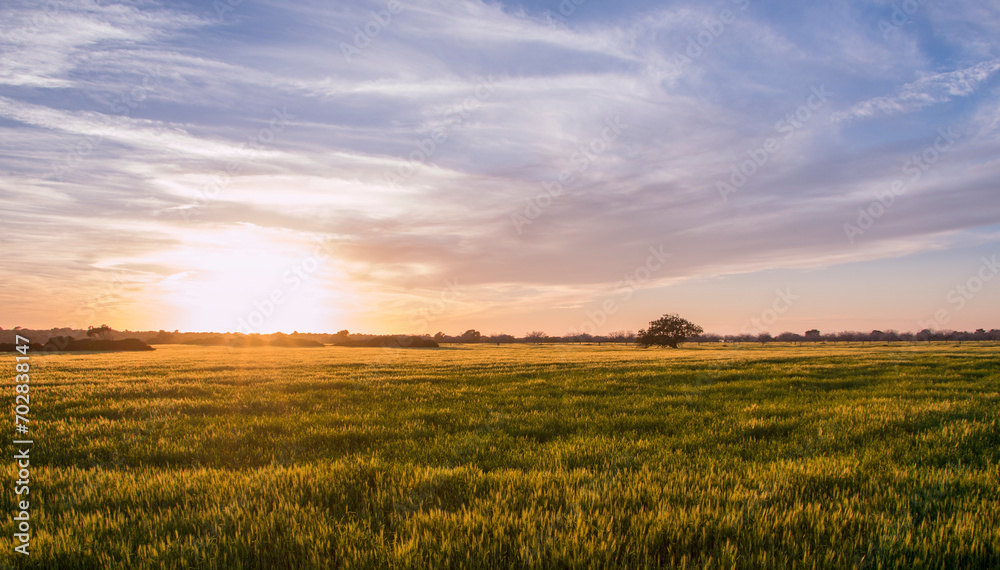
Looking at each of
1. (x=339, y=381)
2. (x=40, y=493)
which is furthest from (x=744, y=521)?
(x=339, y=381)

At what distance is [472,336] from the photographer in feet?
538

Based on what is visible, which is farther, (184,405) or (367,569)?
(184,405)

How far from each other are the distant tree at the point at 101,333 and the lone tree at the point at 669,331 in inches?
4301

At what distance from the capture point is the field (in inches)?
155

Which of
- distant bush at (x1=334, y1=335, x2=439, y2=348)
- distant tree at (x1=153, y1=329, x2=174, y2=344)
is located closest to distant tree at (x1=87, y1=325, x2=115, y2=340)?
distant tree at (x1=153, y1=329, x2=174, y2=344)

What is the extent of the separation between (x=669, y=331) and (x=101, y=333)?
378ft

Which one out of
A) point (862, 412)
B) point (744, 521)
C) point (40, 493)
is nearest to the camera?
point (744, 521)

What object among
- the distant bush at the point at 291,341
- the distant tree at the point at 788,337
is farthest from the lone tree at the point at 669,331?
the distant tree at the point at 788,337

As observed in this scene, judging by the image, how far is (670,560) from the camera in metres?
3.76

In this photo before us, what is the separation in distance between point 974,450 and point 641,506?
23.0 feet

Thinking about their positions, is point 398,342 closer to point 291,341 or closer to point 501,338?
point 291,341

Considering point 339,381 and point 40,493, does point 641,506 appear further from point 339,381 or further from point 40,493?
point 339,381

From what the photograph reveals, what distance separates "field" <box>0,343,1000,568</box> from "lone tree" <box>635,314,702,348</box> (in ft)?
289

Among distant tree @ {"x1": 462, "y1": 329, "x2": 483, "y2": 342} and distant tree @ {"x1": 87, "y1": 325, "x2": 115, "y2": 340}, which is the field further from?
distant tree @ {"x1": 462, "y1": 329, "x2": 483, "y2": 342}
